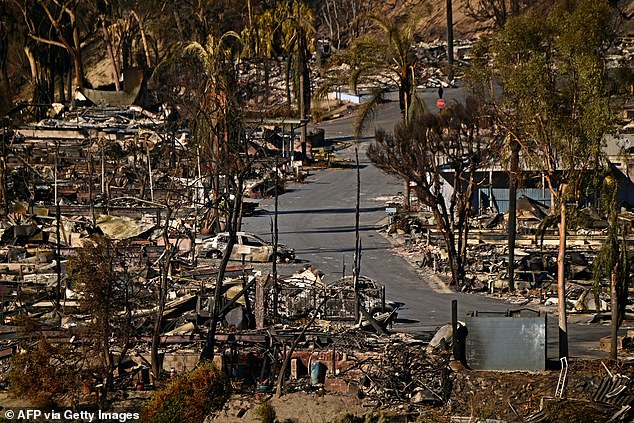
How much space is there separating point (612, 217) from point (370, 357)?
16.6ft

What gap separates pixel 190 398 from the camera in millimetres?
18234

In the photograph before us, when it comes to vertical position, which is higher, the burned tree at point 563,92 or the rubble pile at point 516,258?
the burned tree at point 563,92

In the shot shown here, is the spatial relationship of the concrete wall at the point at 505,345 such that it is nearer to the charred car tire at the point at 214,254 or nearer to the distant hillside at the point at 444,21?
the charred car tire at the point at 214,254

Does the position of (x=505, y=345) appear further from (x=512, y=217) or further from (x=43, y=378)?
(x=43, y=378)

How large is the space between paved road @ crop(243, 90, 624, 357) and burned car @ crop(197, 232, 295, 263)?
1.68 ft

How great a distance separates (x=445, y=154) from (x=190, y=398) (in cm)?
1230

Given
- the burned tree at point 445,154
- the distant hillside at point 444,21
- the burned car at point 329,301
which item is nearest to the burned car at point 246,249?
the burned tree at point 445,154

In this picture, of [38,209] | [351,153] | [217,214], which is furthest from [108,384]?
[351,153]

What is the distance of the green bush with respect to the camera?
17953 mm

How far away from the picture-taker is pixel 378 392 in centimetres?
1969

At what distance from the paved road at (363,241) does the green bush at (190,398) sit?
5.59 metres

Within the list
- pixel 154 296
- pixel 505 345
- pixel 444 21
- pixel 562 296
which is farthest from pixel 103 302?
pixel 444 21

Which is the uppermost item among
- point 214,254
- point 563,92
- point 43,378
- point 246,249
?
point 563,92

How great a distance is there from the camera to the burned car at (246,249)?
95.8 feet
